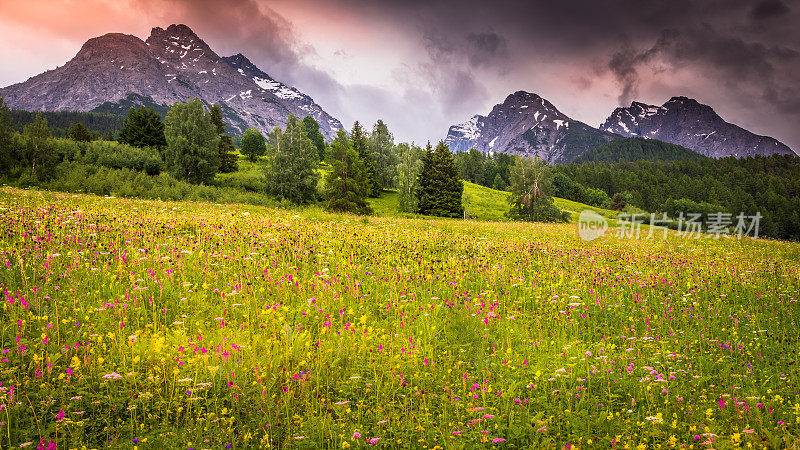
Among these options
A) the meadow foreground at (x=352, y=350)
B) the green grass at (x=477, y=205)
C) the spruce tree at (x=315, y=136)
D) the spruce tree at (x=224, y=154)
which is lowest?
the meadow foreground at (x=352, y=350)

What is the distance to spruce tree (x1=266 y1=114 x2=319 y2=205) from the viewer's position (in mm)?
45250

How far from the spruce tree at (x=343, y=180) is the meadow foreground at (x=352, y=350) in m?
35.0

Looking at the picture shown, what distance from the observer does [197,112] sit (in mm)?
51250

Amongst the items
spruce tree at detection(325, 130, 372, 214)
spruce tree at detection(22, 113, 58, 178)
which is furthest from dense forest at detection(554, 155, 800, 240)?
spruce tree at detection(22, 113, 58, 178)

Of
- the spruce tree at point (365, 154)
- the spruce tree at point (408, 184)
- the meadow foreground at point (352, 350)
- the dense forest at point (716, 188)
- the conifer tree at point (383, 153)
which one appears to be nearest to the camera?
the meadow foreground at point (352, 350)

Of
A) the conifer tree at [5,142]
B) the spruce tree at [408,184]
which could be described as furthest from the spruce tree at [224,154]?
the spruce tree at [408,184]

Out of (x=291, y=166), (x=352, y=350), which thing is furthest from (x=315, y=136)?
(x=352, y=350)

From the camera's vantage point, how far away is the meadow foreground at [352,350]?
3.68 meters

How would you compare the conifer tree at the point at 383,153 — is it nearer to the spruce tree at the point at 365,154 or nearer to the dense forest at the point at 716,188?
the spruce tree at the point at 365,154

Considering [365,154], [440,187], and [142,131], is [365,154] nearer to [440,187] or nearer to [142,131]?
[440,187]

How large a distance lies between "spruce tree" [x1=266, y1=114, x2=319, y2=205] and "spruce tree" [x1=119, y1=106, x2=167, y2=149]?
32367 mm

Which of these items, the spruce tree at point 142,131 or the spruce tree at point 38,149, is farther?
the spruce tree at point 142,131

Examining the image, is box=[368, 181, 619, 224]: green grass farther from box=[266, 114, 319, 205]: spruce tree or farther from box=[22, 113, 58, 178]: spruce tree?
box=[22, 113, 58, 178]: spruce tree

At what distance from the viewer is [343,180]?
45.2m
